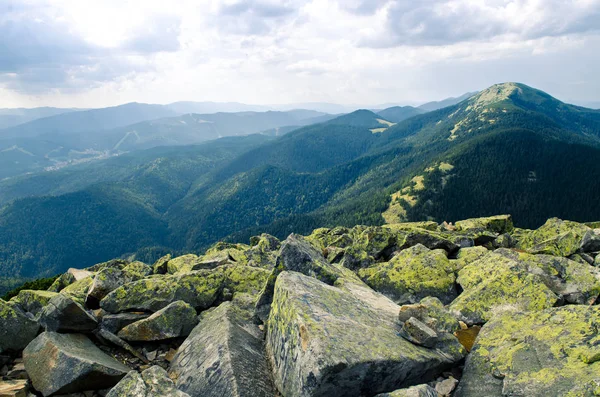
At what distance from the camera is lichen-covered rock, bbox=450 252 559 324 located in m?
14.0

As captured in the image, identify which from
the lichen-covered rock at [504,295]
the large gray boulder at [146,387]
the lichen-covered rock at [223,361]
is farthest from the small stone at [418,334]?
the large gray boulder at [146,387]

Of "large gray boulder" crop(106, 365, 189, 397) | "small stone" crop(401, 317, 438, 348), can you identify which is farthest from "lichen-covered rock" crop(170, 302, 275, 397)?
"small stone" crop(401, 317, 438, 348)

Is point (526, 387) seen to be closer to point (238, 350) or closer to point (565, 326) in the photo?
point (565, 326)

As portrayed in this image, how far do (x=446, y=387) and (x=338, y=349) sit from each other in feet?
12.9

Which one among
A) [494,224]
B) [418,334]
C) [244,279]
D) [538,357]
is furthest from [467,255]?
[494,224]

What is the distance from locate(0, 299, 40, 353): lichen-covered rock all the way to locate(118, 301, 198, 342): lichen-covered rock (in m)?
3.15

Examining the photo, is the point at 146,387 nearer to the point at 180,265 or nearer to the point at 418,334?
the point at 418,334

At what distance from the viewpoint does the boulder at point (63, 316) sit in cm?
1234

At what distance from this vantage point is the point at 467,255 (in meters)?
22.5

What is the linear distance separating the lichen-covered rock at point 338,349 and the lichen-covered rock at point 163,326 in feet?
13.0

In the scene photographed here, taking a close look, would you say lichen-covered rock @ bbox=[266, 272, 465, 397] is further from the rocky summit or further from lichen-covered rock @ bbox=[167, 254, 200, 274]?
lichen-covered rock @ bbox=[167, 254, 200, 274]

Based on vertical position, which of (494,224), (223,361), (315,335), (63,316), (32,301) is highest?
(315,335)

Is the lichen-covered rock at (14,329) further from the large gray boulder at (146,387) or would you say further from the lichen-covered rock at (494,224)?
the lichen-covered rock at (494,224)

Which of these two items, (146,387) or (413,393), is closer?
(413,393)
